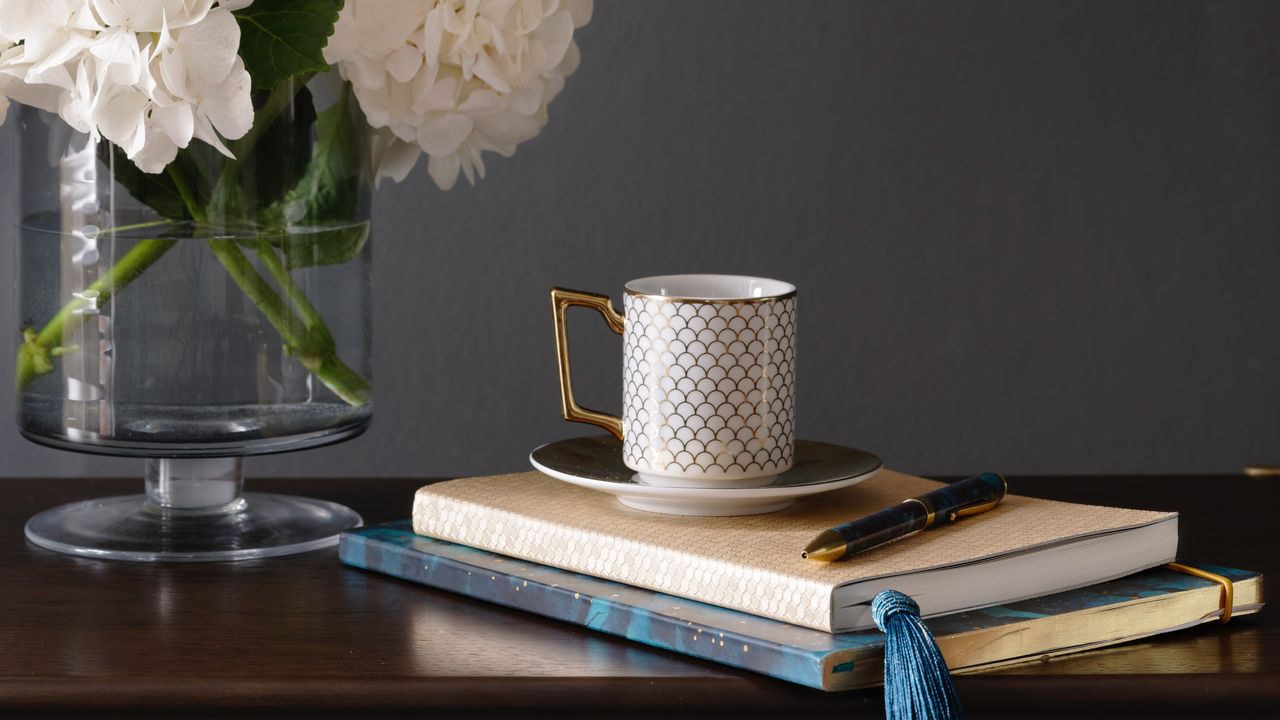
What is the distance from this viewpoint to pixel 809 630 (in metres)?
0.64

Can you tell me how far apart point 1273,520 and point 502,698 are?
22.0 inches

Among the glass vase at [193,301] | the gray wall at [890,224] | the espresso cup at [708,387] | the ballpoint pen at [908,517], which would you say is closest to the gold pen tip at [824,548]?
the ballpoint pen at [908,517]

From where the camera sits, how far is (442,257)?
7.02ft

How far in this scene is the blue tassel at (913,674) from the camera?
59 centimetres

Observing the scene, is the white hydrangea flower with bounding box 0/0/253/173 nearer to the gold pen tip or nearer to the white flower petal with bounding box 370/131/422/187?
the white flower petal with bounding box 370/131/422/187

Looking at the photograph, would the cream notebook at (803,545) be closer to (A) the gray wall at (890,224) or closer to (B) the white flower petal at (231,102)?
(B) the white flower petal at (231,102)

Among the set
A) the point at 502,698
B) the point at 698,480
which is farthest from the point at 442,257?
the point at 502,698

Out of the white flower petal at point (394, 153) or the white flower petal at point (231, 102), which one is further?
the white flower petal at point (394, 153)

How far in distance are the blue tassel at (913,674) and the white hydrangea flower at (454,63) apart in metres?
0.42

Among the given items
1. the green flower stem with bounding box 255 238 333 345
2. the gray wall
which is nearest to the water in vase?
the green flower stem with bounding box 255 238 333 345

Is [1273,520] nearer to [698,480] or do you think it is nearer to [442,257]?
[698,480]

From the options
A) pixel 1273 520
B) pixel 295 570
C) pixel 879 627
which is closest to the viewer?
pixel 879 627

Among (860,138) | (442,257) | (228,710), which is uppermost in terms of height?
(860,138)

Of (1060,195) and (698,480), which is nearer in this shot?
(698,480)
